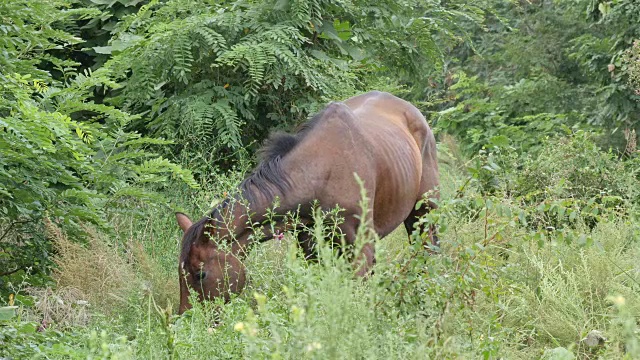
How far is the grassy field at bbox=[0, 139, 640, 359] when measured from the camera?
343 cm

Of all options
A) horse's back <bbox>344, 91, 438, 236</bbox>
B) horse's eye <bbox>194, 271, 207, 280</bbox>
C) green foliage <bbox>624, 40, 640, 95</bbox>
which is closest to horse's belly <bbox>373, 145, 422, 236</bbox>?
horse's back <bbox>344, 91, 438, 236</bbox>

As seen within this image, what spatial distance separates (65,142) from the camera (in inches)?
244

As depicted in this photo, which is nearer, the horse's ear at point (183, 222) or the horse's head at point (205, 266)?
the horse's head at point (205, 266)

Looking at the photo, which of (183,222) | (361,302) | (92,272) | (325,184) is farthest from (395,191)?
(361,302)

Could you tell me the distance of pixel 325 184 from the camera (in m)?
6.25

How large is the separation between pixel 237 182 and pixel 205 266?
151cm

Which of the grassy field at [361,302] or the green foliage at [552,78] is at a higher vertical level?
the grassy field at [361,302]

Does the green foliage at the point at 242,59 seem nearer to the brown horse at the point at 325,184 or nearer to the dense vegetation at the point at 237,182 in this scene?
the dense vegetation at the point at 237,182

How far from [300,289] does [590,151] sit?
21.2ft

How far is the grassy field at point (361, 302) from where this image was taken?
135 inches

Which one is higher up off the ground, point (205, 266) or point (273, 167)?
point (273, 167)

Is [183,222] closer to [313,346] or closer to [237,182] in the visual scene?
[237,182]

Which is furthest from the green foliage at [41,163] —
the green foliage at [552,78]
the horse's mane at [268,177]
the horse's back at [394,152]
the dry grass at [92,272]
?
the green foliage at [552,78]

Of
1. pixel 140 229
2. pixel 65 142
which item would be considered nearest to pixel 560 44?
pixel 140 229
